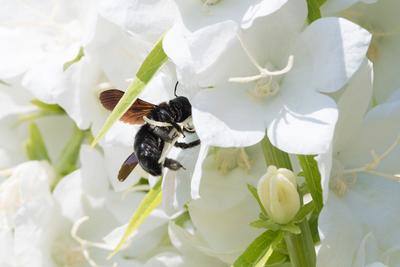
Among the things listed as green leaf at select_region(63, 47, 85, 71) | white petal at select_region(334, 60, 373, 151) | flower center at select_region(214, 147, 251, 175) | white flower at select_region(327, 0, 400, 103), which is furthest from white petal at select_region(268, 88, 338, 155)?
green leaf at select_region(63, 47, 85, 71)

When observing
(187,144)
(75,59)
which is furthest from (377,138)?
(75,59)

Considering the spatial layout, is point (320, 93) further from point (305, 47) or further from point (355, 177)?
point (355, 177)

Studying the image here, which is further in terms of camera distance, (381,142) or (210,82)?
(381,142)

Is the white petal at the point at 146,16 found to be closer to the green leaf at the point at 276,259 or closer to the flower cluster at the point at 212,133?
the flower cluster at the point at 212,133

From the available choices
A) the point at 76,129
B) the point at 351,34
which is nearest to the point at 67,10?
the point at 76,129

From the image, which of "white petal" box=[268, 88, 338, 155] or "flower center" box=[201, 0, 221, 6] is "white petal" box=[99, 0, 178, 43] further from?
"white petal" box=[268, 88, 338, 155]

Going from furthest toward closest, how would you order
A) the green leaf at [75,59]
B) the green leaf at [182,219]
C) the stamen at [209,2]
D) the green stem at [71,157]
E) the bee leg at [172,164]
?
the green stem at [71,157]
the green leaf at [75,59]
the green leaf at [182,219]
the bee leg at [172,164]
the stamen at [209,2]

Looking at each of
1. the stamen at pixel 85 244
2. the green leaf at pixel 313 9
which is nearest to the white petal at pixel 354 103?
the green leaf at pixel 313 9

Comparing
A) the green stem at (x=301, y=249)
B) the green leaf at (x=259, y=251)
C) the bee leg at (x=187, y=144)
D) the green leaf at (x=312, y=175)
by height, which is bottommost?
the green stem at (x=301, y=249)
